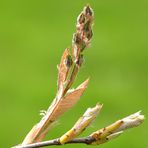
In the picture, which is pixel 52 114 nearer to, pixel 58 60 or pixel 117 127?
pixel 117 127

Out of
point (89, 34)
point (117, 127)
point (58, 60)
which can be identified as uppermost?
point (58, 60)

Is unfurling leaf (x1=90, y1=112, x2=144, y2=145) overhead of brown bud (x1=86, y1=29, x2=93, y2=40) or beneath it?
beneath

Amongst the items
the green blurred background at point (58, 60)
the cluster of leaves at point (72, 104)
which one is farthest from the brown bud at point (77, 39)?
the green blurred background at point (58, 60)

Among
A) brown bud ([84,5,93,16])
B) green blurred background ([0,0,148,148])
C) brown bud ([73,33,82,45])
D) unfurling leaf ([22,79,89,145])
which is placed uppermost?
green blurred background ([0,0,148,148])

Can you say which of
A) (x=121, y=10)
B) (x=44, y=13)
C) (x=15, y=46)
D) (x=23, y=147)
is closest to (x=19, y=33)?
(x=15, y=46)

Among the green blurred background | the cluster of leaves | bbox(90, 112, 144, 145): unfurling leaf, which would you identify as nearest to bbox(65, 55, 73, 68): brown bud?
the cluster of leaves

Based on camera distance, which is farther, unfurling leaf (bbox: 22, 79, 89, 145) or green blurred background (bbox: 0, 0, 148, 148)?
green blurred background (bbox: 0, 0, 148, 148)

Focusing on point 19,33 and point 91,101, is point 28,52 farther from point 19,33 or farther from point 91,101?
point 91,101

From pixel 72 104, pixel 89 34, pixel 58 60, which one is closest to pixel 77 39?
pixel 89 34

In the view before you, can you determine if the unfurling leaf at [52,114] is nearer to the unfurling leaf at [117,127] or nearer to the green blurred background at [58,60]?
the unfurling leaf at [117,127]

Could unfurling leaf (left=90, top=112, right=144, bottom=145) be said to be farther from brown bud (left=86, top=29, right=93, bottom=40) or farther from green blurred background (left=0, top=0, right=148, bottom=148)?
green blurred background (left=0, top=0, right=148, bottom=148)
